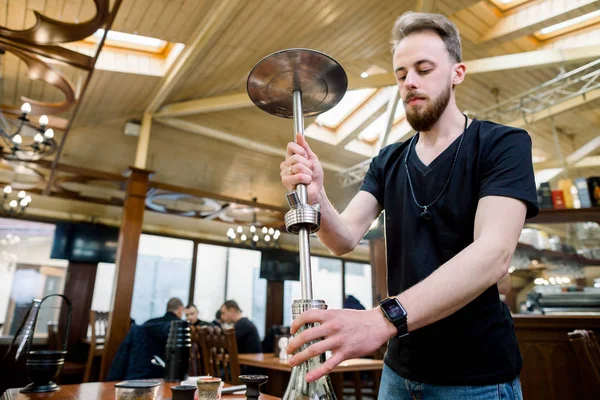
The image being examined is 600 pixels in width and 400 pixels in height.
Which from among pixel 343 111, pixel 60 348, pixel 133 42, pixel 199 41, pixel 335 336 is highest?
pixel 343 111

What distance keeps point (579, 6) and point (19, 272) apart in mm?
9501

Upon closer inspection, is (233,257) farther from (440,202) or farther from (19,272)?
(440,202)

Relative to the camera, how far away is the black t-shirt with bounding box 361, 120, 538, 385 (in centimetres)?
79

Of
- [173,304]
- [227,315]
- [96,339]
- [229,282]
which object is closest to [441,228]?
[173,304]

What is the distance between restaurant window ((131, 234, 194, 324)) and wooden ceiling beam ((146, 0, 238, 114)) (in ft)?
16.1

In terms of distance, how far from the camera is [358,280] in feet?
43.3

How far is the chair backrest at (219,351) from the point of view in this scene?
8.30 ft

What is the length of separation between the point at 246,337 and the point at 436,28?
437 cm

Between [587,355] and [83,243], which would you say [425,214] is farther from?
[83,243]

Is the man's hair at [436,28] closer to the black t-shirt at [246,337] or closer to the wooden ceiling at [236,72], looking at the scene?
the wooden ceiling at [236,72]

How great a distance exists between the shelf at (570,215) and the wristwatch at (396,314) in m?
3.19

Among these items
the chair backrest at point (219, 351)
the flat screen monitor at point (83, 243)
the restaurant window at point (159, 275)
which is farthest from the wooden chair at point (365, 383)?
the flat screen monitor at point (83, 243)

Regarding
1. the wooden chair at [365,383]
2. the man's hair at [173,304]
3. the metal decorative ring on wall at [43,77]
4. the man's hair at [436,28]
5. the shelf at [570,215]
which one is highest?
the metal decorative ring on wall at [43,77]

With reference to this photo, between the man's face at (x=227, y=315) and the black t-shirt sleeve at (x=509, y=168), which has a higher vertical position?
the black t-shirt sleeve at (x=509, y=168)
